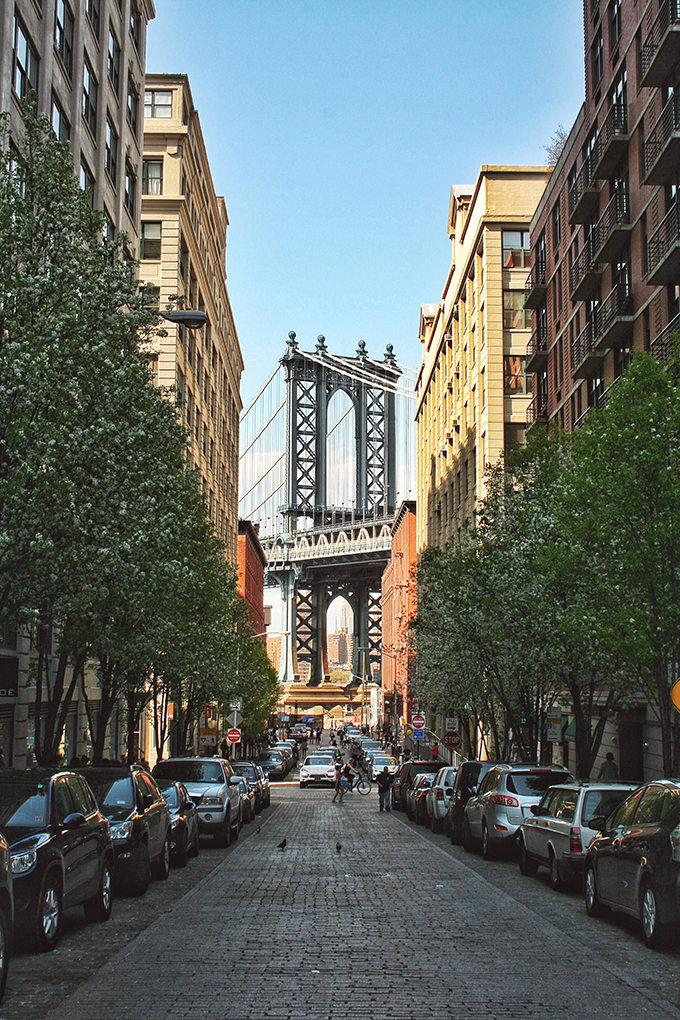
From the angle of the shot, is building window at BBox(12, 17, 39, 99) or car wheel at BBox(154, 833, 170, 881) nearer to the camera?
car wheel at BBox(154, 833, 170, 881)

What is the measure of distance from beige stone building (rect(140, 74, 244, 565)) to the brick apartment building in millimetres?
14795

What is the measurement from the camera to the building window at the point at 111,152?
36906 mm

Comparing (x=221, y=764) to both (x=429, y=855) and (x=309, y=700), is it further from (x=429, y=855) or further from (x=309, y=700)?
(x=309, y=700)

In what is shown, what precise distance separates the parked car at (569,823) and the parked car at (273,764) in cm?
4281

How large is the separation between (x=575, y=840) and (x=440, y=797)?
13.5 m

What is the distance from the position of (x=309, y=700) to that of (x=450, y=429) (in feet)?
370

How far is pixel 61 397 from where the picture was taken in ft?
53.8

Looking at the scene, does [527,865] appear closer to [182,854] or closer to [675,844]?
[182,854]

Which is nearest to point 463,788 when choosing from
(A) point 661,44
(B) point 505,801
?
(B) point 505,801

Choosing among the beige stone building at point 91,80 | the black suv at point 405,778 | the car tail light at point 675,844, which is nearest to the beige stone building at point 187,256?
the beige stone building at point 91,80

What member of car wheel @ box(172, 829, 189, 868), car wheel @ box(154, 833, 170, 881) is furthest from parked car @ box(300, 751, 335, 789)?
car wheel @ box(154, 833, 170, 881)

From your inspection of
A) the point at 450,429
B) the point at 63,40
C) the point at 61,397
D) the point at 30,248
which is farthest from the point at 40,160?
the point at 450,429

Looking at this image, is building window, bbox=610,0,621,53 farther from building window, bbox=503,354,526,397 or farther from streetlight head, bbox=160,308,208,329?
streetlight head, bbox=160,308,208,329

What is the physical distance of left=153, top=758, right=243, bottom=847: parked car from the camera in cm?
2295
